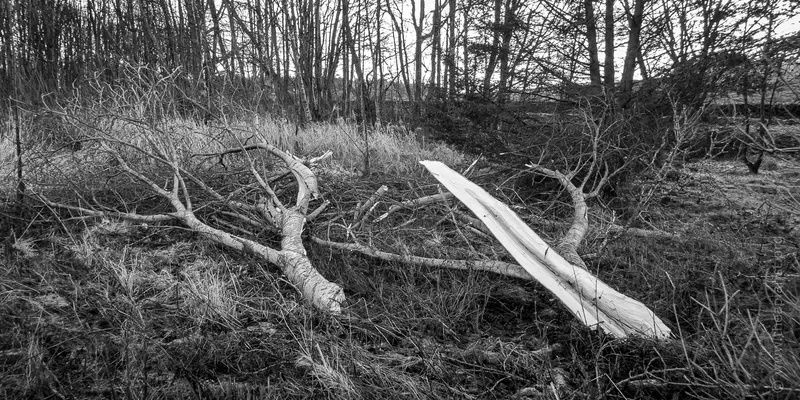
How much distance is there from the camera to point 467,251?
3652 mm

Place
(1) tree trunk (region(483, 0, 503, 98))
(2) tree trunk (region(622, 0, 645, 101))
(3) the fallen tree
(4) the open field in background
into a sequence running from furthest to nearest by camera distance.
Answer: (1) tree trunk (region(483, 0, 503, 98))
(2) tree trunk (region(622, 0, 645, 101))
(3) the fallen tree
(4) the open field in background

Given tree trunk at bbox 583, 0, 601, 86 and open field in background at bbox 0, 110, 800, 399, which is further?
tree trunk at bbox 583, 0, 601, 86

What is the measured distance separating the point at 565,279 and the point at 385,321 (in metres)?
A: 0.98

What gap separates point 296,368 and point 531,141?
3775 mm

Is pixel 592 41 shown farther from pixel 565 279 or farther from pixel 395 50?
pixel 395 50

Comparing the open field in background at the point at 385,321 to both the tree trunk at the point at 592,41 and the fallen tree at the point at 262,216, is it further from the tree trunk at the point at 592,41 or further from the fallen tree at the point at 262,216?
the tree trunk at the point at 592,41

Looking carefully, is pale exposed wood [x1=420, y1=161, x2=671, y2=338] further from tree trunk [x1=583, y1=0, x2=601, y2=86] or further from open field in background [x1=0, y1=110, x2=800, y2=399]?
tree trunk [x1=583, y1=0, x2=601, y2=86]

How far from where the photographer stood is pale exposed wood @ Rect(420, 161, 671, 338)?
95.2 inches

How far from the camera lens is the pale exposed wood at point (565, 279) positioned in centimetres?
A: 242

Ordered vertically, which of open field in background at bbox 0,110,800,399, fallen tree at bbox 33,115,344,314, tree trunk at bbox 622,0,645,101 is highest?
Answer: tree trunk at bbox 622,0,645,101

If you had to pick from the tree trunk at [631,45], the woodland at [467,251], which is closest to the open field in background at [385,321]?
the woodland at [467,251]

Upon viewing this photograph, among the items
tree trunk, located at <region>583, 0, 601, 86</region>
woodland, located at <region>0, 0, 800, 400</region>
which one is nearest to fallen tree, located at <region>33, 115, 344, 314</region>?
woodland, located at <region>0, 0, 800, 400</region>

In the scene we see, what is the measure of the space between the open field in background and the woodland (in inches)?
0.7

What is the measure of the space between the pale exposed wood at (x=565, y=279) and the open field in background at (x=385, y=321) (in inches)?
4.5
